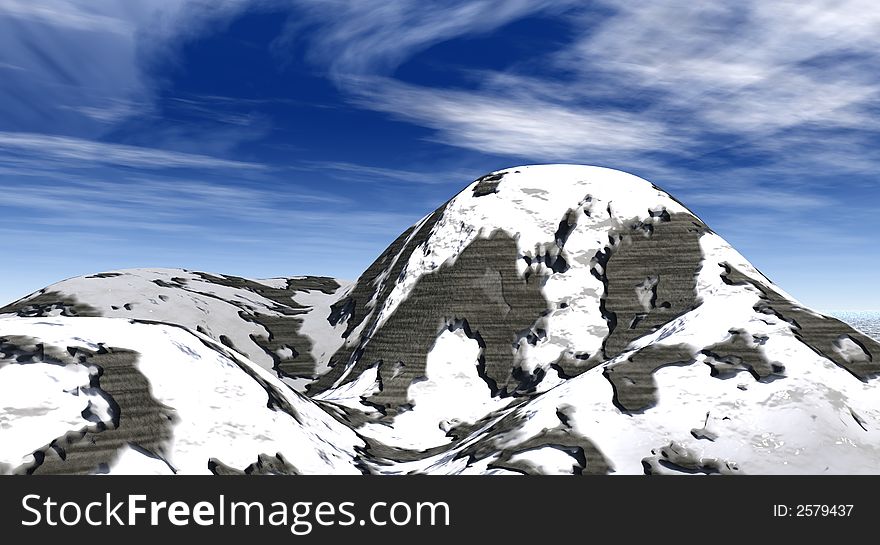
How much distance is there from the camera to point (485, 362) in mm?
31766

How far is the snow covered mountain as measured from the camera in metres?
17.6

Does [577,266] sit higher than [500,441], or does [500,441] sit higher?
[577,266]

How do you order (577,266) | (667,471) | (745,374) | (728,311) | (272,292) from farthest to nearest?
(272,292), (577,266), (728,311), (745,374), (667,471)

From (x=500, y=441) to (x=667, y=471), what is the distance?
4.69 meters

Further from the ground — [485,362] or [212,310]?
[212,310]

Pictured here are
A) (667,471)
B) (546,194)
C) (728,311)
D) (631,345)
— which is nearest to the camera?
(667,471)

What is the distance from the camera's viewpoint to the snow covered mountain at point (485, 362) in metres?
17.6

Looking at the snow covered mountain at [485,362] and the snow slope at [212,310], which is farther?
the snow slope at [212,310]

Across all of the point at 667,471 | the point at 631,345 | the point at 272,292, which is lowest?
the point at 667,471

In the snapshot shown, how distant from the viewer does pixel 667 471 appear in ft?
60.7

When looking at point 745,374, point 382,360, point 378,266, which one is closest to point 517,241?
point 382,360

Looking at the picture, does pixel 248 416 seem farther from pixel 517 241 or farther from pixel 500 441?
pixel 517 241

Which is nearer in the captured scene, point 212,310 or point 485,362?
point 485,362

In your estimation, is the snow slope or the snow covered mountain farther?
the snow slope
